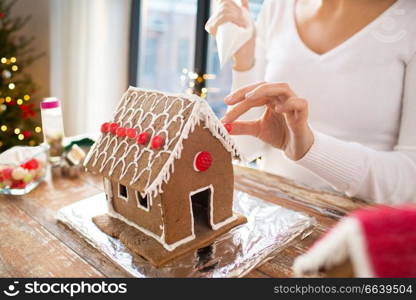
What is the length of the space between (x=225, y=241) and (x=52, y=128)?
25.6 inches

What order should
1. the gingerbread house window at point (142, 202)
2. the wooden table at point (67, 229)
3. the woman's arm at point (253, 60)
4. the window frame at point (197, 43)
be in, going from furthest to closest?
the window frame at point (197, 43), the woman's arm at point (253, 60), the gingerbread house window at point (142, 202), the wooden table at point (67, 229)

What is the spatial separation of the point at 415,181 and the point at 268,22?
0.68 m

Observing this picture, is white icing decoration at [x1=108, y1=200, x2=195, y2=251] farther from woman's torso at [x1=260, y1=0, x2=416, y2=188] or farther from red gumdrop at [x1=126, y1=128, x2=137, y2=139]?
woman's torso at [x1=260, y1=0, x2=416, y2=188]

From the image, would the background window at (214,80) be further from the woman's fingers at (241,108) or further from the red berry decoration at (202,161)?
the red berry decoration at (202,161)

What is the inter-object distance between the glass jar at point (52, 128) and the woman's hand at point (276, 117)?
519mm

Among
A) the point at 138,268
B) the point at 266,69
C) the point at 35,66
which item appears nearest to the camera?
the point at 138,268

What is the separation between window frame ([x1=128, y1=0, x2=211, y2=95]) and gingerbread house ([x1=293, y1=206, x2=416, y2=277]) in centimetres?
168

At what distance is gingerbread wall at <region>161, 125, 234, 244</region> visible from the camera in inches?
27.7

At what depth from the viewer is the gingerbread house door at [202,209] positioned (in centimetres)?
79

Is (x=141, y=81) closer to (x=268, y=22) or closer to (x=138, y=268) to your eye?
(x=268, y=22)

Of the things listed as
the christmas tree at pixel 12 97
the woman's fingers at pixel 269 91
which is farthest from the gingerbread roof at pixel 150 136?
the christmas tree at pixel 12 97

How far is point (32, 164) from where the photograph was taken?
0.98 m

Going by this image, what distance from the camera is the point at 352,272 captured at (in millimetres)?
326

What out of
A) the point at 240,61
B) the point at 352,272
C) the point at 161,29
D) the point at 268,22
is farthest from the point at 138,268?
the point at 161,29
